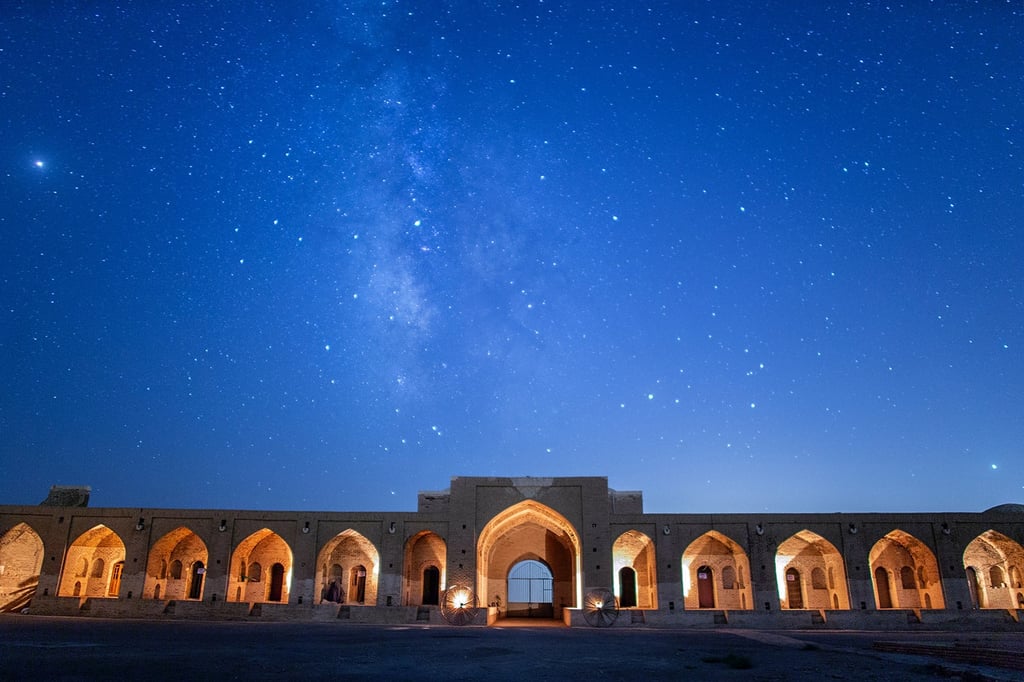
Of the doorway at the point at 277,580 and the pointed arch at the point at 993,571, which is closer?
the pointed arch at the point at 993,571

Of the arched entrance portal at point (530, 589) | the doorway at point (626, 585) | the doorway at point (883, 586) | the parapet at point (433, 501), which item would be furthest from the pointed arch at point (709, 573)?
the parapet at point (433, 501)

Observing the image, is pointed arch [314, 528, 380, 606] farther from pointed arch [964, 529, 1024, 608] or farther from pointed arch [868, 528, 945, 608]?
pointed arch [964, 529, 1024, 608]

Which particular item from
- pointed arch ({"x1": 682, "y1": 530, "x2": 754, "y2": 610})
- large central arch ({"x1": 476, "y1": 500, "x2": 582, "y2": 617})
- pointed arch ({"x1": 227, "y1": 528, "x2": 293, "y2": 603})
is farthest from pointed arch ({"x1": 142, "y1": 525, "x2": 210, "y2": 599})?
pointed arch ({"x1": 682, "y1": 530, "x2": 754, "y2": 610})

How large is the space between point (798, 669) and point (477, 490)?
863 inches

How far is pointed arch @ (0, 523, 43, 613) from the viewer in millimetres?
33188

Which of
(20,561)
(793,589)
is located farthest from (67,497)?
(793,589)

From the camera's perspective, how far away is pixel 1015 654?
43.0 feet

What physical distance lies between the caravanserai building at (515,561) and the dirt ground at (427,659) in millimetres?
11532

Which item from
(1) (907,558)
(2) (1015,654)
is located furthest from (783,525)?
(2) (1015,654)

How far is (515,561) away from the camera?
38375 mm

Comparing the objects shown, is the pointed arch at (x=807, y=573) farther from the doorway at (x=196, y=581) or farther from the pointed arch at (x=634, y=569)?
the doorway at (x=196, y=581)

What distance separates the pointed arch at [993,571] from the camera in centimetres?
3384

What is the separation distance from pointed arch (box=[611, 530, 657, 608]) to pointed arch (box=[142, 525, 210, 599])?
21865 millimetres

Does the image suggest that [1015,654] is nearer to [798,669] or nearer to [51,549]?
[798,669]
